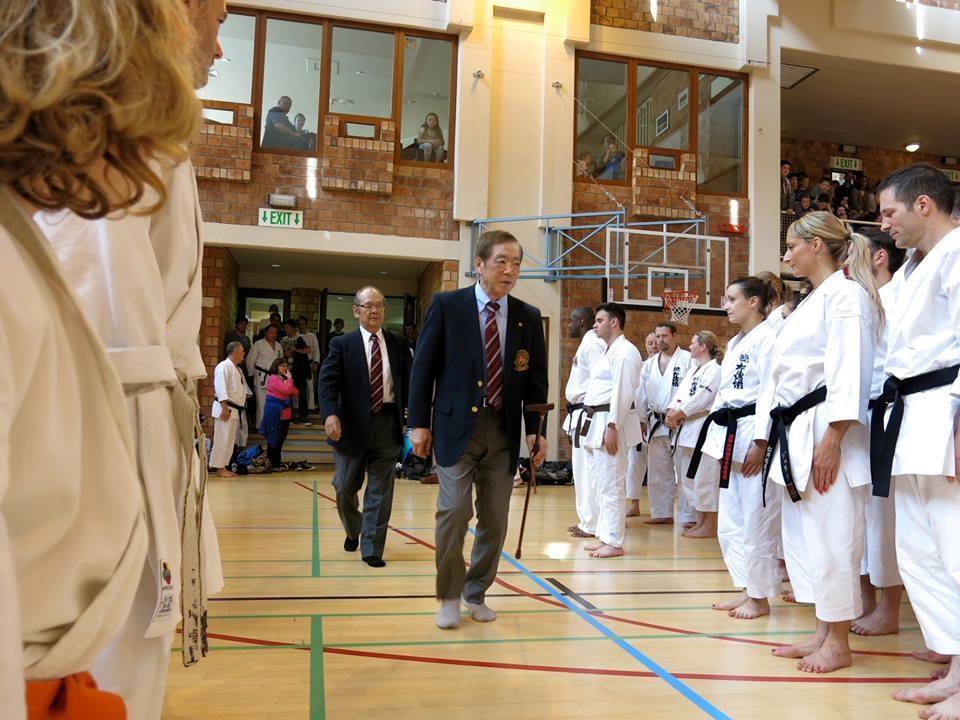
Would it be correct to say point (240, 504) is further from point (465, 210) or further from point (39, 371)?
point (39, 371)

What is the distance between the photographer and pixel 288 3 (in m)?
10.6

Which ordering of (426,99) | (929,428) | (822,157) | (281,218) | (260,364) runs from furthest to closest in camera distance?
(822,157), (260,364), (426,99), (281,218), (929,428)

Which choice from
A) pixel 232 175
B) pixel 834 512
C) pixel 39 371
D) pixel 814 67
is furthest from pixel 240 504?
pixel 814 67

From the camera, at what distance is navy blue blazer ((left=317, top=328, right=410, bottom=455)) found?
5.05m

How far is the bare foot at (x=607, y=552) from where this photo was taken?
17.5ft

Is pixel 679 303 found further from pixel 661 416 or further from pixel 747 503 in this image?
pixel 747 503

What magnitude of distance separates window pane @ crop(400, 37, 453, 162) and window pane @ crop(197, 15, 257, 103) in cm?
219

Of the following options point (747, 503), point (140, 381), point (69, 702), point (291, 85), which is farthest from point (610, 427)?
point (291, 85)

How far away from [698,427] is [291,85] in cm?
763

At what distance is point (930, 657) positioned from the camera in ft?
10.5

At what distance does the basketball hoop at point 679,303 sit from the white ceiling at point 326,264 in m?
3.92

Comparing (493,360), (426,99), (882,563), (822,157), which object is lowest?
(882,563)

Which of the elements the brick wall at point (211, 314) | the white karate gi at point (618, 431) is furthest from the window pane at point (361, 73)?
the white karate gi at point (618, 431)

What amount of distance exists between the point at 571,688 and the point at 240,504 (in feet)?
17.4
